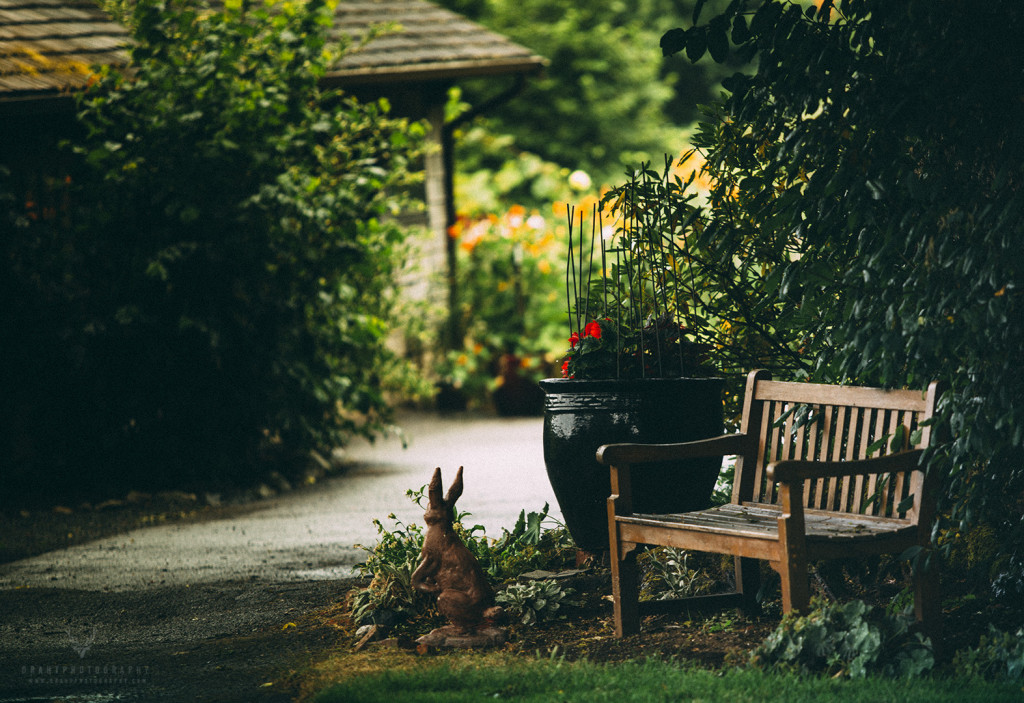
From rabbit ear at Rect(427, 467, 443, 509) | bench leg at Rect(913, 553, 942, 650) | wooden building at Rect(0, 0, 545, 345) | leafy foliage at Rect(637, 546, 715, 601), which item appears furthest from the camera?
wooden building at Rect(0, 0, 545, 345)

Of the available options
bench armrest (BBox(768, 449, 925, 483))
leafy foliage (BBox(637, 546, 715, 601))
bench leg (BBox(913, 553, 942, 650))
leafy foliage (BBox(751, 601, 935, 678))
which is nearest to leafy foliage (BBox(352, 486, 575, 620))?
leafy foliage (BBox(637, 546, 715, 601))

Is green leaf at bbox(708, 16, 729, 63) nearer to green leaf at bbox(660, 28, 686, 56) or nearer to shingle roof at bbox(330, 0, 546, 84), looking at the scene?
green leaf at bbox(660, 28, 686, 56)

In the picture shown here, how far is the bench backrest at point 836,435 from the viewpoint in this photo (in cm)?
386

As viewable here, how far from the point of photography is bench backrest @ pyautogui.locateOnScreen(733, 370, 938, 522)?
3.86 metres

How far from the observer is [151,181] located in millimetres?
8164

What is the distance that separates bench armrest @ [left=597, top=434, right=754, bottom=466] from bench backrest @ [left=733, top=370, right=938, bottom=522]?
0.22 feet

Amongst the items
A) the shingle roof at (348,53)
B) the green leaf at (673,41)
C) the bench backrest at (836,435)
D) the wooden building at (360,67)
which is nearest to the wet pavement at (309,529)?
the bench backrest at (836,435)

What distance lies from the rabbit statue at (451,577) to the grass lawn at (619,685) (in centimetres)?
32

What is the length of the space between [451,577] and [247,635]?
991 mm

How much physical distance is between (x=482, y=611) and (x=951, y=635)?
5.50ft

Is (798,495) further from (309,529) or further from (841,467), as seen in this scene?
(309,529)

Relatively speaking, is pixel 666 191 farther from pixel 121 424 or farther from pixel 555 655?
pixel 121 424

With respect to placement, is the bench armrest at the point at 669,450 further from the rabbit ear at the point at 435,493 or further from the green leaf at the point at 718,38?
the green leaf at the point at 718,38

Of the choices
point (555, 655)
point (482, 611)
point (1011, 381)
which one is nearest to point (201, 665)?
point (482, 611)
